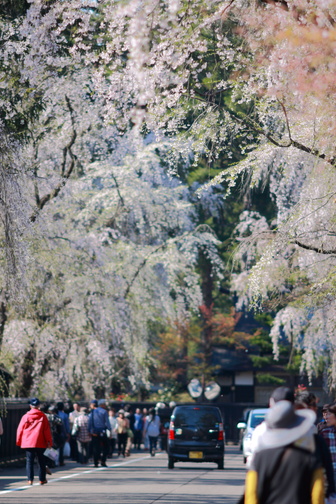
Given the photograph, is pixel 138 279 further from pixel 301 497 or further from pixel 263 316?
pixel 301 497

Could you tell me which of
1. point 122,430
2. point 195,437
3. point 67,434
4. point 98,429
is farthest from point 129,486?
point 122,430

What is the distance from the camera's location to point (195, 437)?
24.6m

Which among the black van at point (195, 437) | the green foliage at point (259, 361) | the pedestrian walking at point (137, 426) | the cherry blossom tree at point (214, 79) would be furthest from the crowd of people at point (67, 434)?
the green foliage at point (259, 361)

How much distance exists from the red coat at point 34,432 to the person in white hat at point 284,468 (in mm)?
12128

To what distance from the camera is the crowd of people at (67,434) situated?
57.7ft

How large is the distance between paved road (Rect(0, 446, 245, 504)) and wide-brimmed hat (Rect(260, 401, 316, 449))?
30.3 feet

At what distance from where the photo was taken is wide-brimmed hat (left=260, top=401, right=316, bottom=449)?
5.73 m

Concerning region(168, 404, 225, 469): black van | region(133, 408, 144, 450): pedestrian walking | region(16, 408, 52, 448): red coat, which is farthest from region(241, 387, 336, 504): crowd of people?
region(133, 408, 144, 450): pedestrian walking

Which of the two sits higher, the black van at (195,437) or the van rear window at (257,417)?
the van rear window at (257,417)

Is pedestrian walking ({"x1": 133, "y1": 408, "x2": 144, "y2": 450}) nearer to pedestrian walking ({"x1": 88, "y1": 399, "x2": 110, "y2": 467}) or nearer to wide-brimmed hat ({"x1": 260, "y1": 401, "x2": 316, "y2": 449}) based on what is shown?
pedestrian walking ({"x1": 88, "y1": 399, "x2": 110, "y2": 467})

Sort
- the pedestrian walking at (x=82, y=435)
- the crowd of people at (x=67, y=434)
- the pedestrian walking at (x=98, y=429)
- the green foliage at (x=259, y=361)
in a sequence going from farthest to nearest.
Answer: the green foliage at (x=259, y=361) → the pedestrian walking at (x=82, y=435) → the pedestrian walking at (x=98, y=429) → the crowd of people at (x=67, y=434)

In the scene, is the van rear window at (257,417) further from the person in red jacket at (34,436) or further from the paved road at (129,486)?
the person in red jacket at (34,436)

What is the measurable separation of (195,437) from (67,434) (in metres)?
3.97

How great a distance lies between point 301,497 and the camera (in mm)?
5660
